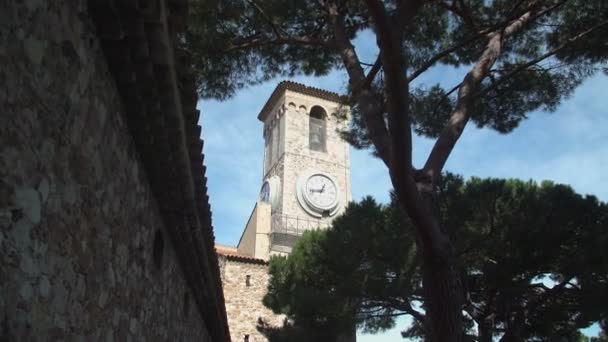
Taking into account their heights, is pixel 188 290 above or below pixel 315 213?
below

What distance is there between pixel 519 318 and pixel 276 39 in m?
7.07

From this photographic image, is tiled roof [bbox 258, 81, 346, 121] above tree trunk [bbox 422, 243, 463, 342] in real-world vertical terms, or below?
above

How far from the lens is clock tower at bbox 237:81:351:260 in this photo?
21.8 m

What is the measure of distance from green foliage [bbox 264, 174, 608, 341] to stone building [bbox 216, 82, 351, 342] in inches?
349

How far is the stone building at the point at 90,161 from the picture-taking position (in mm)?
1513

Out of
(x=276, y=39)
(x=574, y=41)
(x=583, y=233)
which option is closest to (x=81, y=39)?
(x=276, y=39)

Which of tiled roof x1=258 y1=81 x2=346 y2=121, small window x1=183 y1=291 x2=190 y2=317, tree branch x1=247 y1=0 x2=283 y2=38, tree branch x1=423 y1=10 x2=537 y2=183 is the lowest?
small window x1=183 y1=291 x2=190 y2=317

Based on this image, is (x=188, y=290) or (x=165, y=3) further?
(x=188, y=290)

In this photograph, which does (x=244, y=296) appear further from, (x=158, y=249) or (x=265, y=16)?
(x=158, y=249)

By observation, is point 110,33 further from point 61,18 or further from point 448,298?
point 448,298

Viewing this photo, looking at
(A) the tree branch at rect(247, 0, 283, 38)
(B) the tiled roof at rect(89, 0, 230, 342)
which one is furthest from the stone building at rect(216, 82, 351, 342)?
(B) the tiled roof at rect(89, 0, 230, 342)

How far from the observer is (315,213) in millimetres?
24016

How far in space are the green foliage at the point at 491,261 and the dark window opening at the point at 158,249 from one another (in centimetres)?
632

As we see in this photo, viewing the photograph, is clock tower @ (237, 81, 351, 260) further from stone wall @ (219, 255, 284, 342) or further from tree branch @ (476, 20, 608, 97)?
tree branch @ (476, 20, 608, 97)
